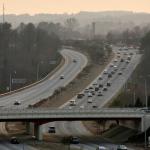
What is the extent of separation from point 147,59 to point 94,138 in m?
64.9

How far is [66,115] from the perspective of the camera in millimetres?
105875

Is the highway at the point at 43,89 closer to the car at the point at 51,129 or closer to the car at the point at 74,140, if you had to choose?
the car at the point at 51,129

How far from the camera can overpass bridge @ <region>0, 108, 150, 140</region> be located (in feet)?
341

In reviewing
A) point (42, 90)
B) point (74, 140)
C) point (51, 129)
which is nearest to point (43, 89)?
point (42, 90)

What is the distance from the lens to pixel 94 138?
112 metres

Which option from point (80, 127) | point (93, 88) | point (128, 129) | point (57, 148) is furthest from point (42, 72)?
point (57, 148)

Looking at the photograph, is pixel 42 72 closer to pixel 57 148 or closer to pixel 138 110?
pixel 138 110

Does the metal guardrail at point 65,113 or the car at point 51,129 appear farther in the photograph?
the car at point 51,129

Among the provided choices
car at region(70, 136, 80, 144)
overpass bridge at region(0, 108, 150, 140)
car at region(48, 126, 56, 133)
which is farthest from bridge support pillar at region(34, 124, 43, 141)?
car at region(48, 126, 56, 133)

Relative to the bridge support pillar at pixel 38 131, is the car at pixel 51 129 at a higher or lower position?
lower

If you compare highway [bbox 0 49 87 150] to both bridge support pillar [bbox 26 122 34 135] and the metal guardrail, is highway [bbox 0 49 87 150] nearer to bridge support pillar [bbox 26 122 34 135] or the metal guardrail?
bridge support pillar [bbox 26 122 34 135]

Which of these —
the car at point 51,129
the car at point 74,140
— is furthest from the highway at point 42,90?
the car at point 74,140

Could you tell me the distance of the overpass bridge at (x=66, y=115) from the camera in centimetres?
10381

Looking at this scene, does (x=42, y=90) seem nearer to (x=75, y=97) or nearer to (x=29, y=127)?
(x=75, y=97)
